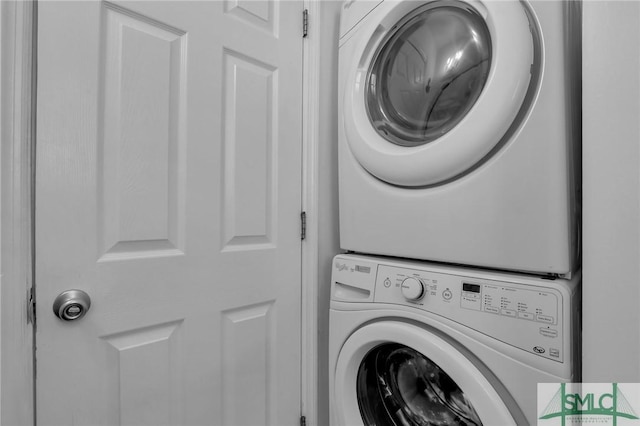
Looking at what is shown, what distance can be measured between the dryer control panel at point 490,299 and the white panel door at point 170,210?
0.40 metres

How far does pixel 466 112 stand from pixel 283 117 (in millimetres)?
594

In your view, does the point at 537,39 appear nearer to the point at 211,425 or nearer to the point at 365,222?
the point at 365,222

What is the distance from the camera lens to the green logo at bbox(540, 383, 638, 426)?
539mm

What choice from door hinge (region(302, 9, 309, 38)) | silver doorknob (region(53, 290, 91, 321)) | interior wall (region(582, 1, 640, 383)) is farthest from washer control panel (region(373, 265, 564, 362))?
door hinge (region(302, 9, 309, 38))

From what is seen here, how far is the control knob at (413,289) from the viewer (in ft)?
2.64

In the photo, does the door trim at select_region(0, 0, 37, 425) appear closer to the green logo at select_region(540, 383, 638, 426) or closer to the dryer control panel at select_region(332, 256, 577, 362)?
the dryer control panel at select_region(332, 256, 577, 362)

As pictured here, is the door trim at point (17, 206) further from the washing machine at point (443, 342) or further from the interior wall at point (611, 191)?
the interior wall at point (611, 191)

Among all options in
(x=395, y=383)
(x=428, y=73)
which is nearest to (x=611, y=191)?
(x=428, y=73)

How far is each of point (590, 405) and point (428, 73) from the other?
830 mm

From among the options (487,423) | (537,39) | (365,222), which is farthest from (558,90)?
(487,423)

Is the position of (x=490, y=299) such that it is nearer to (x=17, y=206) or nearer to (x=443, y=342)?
(x=443, y=342)

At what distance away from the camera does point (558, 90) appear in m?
0.65

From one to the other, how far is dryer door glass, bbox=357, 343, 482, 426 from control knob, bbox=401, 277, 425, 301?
173mm

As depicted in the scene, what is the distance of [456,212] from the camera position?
777 millimetres
